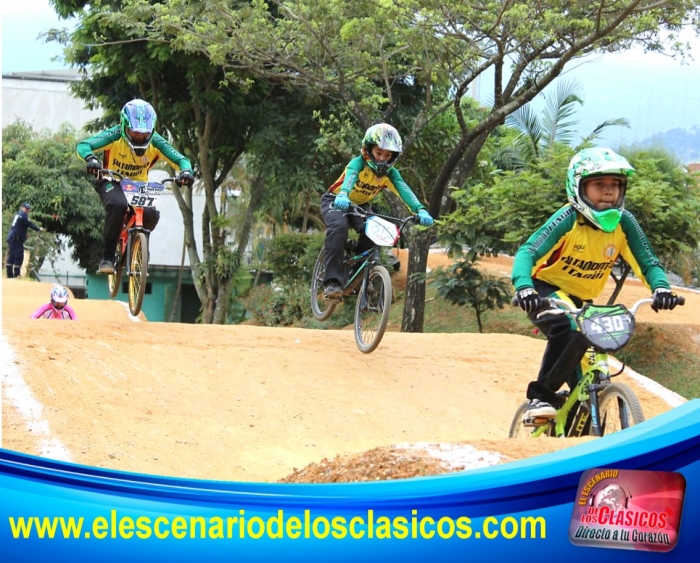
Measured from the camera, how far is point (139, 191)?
340 inches

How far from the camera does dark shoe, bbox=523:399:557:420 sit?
523cm

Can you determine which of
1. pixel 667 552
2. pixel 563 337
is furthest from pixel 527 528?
pixel 563 337

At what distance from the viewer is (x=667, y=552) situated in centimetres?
344

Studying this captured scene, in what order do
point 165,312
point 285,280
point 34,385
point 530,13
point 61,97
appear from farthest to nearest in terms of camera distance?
1. point 61,97
2. point 165,312
3. point 285,280
4. point 530,13
5. point 34,385

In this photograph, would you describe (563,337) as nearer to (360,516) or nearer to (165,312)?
(360,516)

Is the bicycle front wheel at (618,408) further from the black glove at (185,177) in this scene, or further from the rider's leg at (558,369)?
the black glove at (185,177)

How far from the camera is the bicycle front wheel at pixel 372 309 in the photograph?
813 cm

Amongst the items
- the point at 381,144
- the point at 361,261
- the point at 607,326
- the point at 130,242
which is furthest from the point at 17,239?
the point at 607,326

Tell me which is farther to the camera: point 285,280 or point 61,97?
point 61,97

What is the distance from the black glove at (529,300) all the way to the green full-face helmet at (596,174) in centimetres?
53

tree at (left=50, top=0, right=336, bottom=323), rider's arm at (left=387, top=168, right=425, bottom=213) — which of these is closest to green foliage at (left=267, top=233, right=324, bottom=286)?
tree at (left=50, top=0, right=336, bottom=323)

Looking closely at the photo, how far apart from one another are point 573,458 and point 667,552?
469 millimetres

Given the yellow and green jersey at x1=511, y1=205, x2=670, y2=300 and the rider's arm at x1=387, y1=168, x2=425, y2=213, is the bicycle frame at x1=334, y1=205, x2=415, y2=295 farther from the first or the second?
the yellow and green jersey at x1=511, y1=205, x2=670, y2=300

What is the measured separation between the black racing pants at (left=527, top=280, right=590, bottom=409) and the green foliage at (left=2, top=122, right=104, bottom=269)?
20.9 meters
